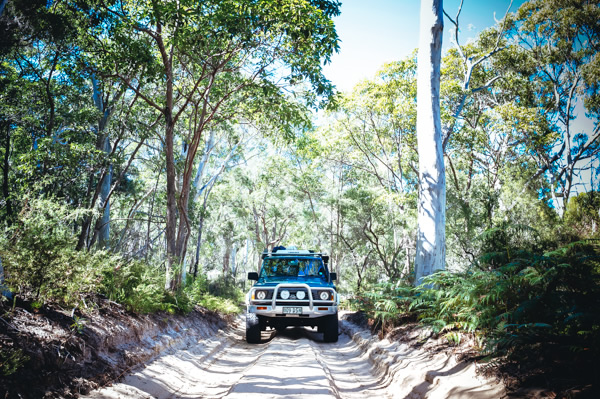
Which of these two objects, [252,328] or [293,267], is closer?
[252,328]

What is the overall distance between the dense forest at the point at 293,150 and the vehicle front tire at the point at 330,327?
150 cm

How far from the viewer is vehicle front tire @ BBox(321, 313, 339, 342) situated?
8422 mm

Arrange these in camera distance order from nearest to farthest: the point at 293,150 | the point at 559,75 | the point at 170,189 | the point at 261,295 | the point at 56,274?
1. the point at 56,274
2. the point at 261,295
3. the point at 170,189
4. the point at 559,75
5. the point at 293,150

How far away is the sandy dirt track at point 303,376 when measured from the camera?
381 centimetres

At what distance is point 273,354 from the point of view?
6094 millimetres

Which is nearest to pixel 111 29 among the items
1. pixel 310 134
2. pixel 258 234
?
pixel 310 134

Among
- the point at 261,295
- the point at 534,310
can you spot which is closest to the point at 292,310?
the point at 261,295

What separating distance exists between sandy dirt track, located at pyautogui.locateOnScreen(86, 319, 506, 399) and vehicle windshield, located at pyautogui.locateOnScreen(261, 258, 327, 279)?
2506mm

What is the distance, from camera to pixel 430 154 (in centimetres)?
814

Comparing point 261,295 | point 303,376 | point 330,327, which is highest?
point 261,295

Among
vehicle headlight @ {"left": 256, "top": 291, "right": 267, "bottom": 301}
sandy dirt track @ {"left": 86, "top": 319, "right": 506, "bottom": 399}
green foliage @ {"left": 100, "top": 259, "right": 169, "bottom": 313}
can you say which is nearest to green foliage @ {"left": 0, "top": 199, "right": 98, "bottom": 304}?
green foliage @ {"left": 100, "top": 259, "right": 169, "bottom": 313}

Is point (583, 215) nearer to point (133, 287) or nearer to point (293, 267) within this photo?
point (293, 267)

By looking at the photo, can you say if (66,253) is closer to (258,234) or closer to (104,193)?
(104,193)

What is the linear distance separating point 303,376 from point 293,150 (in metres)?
24.3
